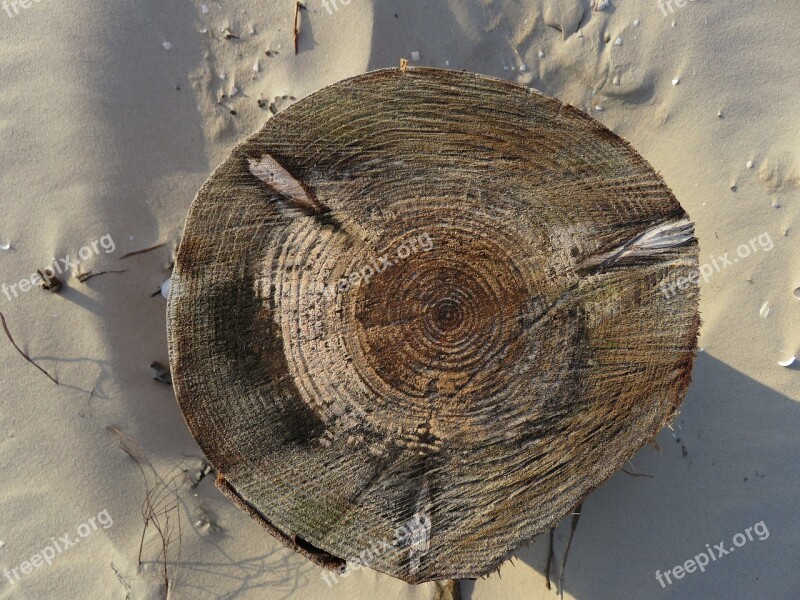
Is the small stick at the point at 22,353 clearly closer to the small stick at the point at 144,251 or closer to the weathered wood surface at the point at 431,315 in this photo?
the small stick at the point at 144,251

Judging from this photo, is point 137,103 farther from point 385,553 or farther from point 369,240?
point 385,553

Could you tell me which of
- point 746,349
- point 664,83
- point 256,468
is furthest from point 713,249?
point 256,468

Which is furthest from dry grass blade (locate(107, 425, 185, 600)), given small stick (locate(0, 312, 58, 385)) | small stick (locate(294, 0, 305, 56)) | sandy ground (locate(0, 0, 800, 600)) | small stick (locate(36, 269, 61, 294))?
small stick (locate(294, 0, 305, 56))

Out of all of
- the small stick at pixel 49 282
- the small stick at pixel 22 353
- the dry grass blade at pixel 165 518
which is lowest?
the dry grass blade at pixel 165 518

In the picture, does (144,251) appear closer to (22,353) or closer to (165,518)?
(22,353)

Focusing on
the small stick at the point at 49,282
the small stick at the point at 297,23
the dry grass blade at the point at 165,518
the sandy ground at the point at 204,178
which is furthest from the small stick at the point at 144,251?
the small stick at the point at 297,23

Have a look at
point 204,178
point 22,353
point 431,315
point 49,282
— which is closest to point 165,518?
point 22,353
